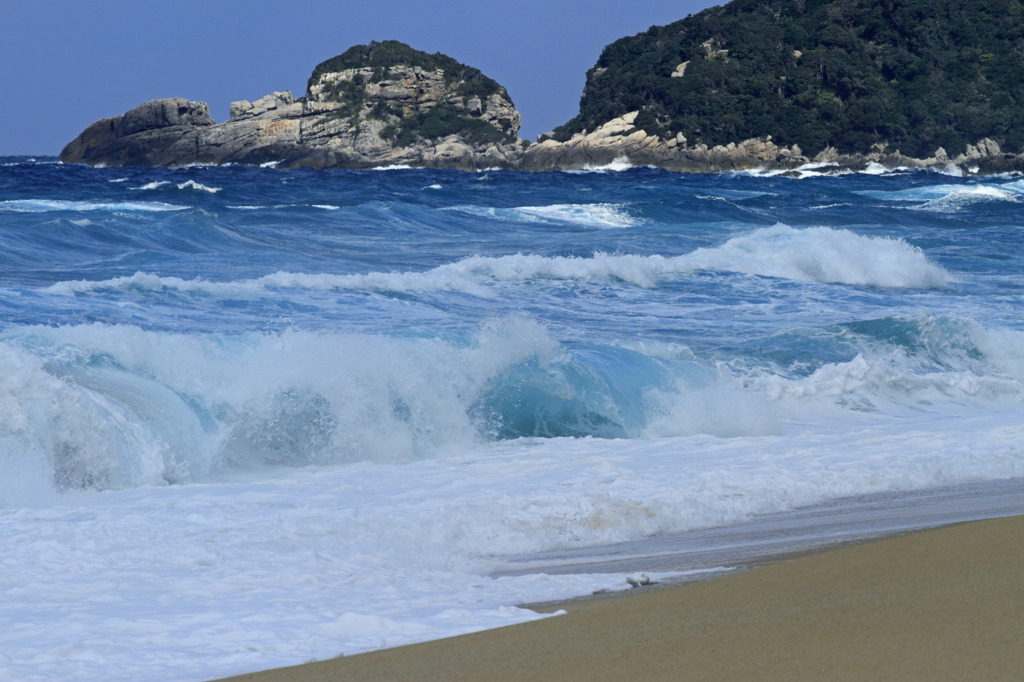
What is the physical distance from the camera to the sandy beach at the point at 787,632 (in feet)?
8.32

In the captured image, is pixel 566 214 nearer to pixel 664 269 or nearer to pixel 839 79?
pixel 664 269

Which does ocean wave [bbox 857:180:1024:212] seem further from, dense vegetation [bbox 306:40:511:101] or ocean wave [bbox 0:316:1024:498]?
dense vegetation [bbox 306:40:511:101]

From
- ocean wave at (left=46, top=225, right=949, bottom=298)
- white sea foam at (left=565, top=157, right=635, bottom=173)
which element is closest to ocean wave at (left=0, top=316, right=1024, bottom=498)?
ocean wave at (left=46, top=225, right=949, bottom=298)

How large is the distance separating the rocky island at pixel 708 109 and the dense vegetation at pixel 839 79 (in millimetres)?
130

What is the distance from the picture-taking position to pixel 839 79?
7588 cm

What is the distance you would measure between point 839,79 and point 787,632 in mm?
80184

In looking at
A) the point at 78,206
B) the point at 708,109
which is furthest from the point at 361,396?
the point at 708,109

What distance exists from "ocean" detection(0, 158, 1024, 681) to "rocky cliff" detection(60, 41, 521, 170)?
191 feet

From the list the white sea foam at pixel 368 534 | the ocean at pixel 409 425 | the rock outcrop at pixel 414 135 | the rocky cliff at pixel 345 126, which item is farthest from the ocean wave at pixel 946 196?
the rocky cliff at pixel 345 126

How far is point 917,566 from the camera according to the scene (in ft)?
11.0

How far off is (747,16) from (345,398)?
8420cm

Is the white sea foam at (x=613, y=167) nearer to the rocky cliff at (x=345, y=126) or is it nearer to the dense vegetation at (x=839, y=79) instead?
the dense vegetation at (x=839, y=79)

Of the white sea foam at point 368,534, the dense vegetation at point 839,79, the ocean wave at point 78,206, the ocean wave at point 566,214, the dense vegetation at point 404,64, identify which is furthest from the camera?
the dense vegetation at point 404,64

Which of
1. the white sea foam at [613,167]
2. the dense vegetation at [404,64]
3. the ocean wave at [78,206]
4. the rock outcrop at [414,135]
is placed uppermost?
the dense vegetation at [404,64]
